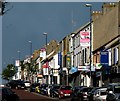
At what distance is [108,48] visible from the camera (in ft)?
194

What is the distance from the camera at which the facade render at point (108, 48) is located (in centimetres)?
5691

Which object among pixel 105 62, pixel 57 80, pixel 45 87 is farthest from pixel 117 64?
pixel 57 80

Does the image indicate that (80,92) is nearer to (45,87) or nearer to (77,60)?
(45,87)

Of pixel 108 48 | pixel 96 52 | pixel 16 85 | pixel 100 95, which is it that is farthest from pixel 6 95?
pixel 16 85

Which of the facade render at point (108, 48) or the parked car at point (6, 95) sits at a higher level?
the facade render at point (108, 48)

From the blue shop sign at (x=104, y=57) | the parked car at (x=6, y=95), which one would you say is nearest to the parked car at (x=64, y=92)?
the blue shop sign at (x=104, y=57)

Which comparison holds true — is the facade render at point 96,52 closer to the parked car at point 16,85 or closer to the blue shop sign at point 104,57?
the blue shop sign at point 104,57

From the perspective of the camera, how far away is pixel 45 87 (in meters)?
69.2

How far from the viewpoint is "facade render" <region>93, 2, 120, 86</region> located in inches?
2240

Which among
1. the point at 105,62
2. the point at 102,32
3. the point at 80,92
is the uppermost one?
the point at 102,32

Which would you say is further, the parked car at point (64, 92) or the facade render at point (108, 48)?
the facade render at point (108, 48)

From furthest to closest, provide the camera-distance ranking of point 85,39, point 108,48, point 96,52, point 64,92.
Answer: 1. point 96,52
2. point 108,48
3. point 64,92
4. point 85,39

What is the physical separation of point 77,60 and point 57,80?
21.3 m

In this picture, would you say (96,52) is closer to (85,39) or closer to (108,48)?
(108,48)
